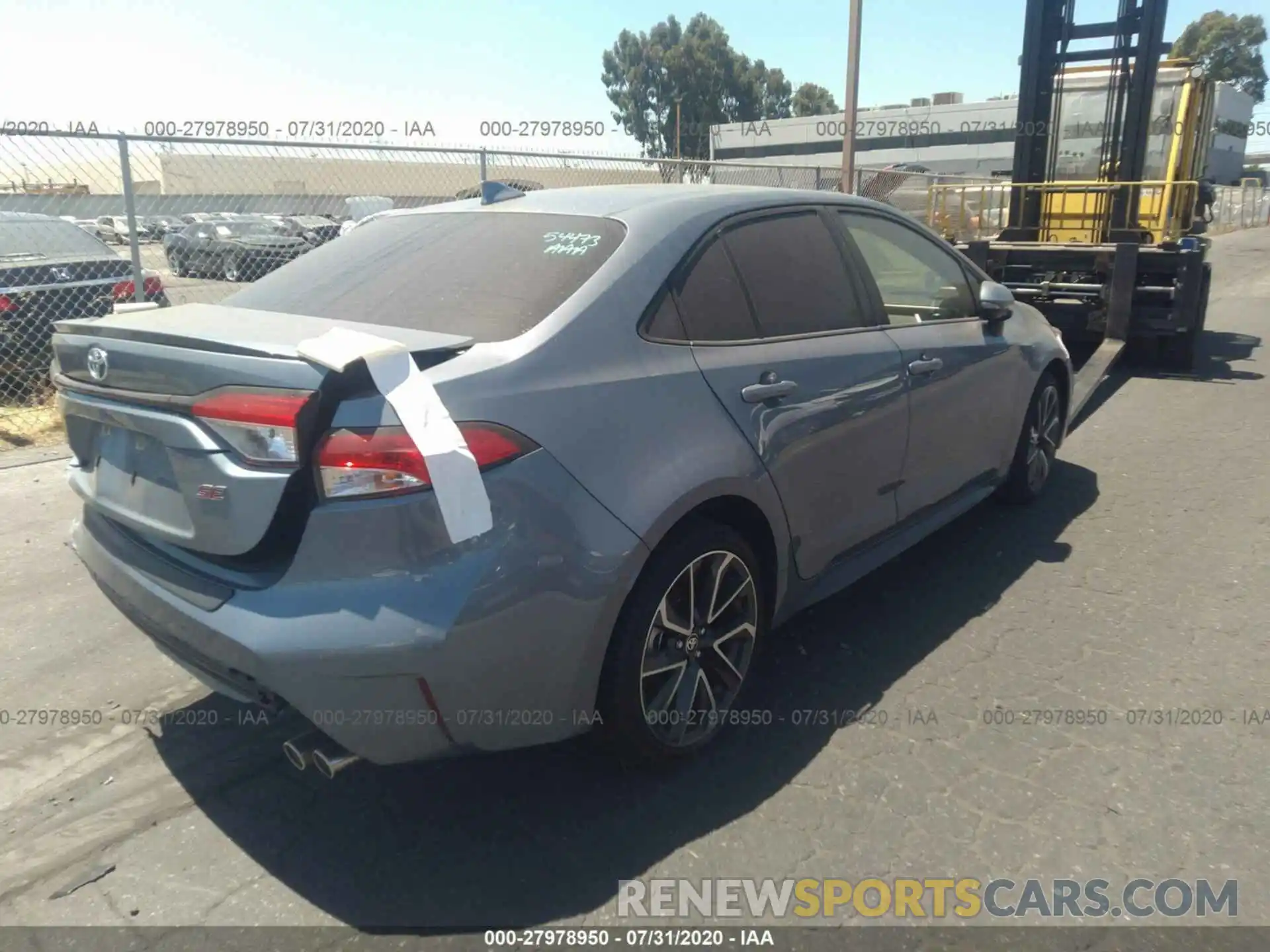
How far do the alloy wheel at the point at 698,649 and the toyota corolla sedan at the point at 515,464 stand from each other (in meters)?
0.01

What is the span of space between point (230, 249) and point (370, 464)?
7.24 metres

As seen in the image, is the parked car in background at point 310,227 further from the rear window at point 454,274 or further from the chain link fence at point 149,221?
the rear window at point 454,274

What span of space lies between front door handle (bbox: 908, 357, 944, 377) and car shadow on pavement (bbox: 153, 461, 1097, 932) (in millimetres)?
1082

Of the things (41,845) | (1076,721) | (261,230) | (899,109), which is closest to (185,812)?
(41,845)

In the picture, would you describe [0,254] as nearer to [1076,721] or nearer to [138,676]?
[138,676]

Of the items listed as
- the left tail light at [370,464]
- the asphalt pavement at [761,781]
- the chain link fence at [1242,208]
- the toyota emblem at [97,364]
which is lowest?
the chain link fence at [1242,208]

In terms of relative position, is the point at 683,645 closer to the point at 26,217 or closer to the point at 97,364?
the point at 97,364

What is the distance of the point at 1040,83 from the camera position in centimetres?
986

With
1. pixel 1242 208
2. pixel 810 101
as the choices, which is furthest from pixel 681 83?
pixel 1242 208

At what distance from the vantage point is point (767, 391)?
3.06 metres

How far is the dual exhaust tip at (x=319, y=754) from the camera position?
7.75 ft

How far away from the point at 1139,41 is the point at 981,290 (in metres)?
6.48

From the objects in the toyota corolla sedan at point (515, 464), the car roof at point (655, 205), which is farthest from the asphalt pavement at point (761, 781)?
the car roof at point (655, 205)

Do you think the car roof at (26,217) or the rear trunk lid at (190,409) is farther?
the car roof at (26,217)
